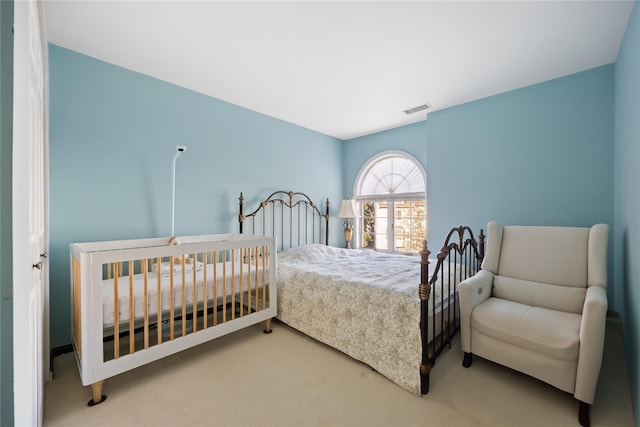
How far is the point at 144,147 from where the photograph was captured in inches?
101

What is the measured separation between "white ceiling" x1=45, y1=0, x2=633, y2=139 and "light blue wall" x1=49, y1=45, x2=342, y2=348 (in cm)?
20

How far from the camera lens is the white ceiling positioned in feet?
5.80

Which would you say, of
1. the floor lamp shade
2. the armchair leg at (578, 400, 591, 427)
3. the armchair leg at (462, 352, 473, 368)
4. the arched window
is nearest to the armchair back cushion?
the armchair leg at (462, 352, 473, 368)

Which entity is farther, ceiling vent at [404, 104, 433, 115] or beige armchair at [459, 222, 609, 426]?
ceiling vent at [404, 104, 433, 115]

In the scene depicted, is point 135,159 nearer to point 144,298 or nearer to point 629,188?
point 144,298

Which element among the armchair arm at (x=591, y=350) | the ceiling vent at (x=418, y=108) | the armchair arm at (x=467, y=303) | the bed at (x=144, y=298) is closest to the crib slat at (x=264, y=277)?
the bed at (x=144, y=298)

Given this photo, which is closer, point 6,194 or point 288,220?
point 6,194

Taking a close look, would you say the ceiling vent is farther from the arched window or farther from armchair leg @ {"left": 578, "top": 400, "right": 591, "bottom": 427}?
armchair leg @ {"left": 578, "top": 400, "right": 591, "bottom": 427}

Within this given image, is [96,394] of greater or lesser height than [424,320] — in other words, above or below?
below

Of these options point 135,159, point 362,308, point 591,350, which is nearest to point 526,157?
point 591,350

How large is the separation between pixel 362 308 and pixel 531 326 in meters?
1.04

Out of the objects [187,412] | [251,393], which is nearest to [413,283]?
[251,393]

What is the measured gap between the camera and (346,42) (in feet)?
6.83

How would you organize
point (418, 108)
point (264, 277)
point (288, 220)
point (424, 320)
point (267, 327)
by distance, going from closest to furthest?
point (424, 320), point (264, 277), point (267, 327), point (418, 108), point (288, 220)
